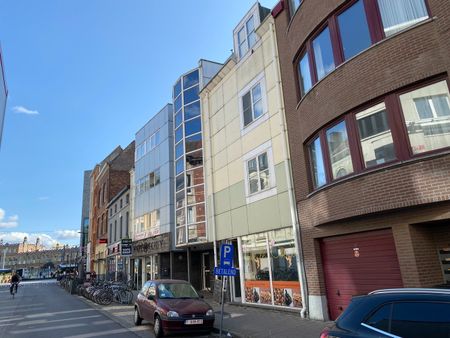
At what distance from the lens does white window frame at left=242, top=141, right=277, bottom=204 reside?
14.2 meters

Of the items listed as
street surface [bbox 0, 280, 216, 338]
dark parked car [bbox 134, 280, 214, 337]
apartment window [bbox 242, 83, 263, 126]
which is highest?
apartment window [bbox 242, 83, 263, 126]

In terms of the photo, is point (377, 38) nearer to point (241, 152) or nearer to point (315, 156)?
point (315, 156)

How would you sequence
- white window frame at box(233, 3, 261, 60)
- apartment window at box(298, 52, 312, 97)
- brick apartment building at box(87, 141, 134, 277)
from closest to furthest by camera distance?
1. apartment window at box(298, 52, 312, 97)
2. white window frame at box(233, 3, 261, 60)
3. brick apartment building at box(87, 141, 134, 277)

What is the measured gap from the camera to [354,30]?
33.1 ft

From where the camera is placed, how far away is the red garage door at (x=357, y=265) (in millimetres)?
9305

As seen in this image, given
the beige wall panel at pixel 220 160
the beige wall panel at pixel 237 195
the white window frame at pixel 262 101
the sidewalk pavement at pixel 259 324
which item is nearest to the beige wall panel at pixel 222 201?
the beige wall panel at pixel 237 195

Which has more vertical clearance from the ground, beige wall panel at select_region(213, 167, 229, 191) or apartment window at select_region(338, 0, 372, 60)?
apartment window at select_region(338, 0, 372, 60)

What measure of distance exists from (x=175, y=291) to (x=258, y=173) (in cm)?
583

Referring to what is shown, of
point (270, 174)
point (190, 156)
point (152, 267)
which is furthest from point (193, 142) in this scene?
point (152, 267)

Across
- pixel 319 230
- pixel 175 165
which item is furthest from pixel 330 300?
pixel 175 165

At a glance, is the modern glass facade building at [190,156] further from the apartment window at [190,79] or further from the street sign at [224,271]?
the street sign at [224,271]

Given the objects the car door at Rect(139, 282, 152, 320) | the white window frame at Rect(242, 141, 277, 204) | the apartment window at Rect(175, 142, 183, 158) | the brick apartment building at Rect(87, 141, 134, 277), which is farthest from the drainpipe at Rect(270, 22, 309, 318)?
the brick apartment building at Rect(87, 141, 134, 277)

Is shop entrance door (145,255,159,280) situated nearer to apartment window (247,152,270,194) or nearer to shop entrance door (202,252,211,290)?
shop entrance door (202,252,211,290)

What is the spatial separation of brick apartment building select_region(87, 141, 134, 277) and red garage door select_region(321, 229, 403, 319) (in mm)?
30743
